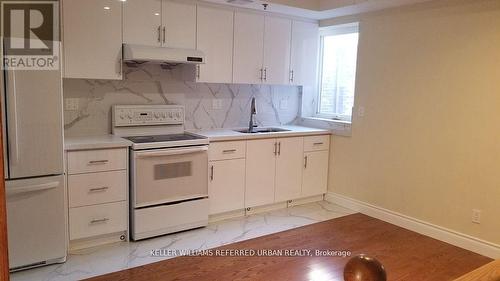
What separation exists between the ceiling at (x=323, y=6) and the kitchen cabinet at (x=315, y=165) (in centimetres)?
138

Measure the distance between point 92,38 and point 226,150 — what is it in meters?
1.55

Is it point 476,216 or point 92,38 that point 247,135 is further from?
point 476,216

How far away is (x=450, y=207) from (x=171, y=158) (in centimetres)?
253

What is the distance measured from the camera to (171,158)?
3521mm

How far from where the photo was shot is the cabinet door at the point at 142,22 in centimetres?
345

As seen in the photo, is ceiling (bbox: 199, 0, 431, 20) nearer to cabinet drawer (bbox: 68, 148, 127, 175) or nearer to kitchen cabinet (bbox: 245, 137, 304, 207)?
kitchen cabinet (bbox: 245, 137, 304, 207)

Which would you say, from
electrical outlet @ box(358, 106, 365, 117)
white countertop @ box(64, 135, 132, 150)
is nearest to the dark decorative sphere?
white countertop @ box(64, 135, 132, 150)

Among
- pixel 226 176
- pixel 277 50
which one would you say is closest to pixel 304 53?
pixel 277 50

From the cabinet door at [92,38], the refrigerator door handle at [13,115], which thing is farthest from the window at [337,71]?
the refrigerator door handle at [13,115]

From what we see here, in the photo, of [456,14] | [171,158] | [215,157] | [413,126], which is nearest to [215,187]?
[215,157]

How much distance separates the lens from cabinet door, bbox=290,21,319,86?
4613 mm

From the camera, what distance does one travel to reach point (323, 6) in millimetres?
4250

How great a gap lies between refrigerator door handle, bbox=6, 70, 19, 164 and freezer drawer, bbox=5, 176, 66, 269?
201 mm

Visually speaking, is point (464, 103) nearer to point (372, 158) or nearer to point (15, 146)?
point (372, 158)
